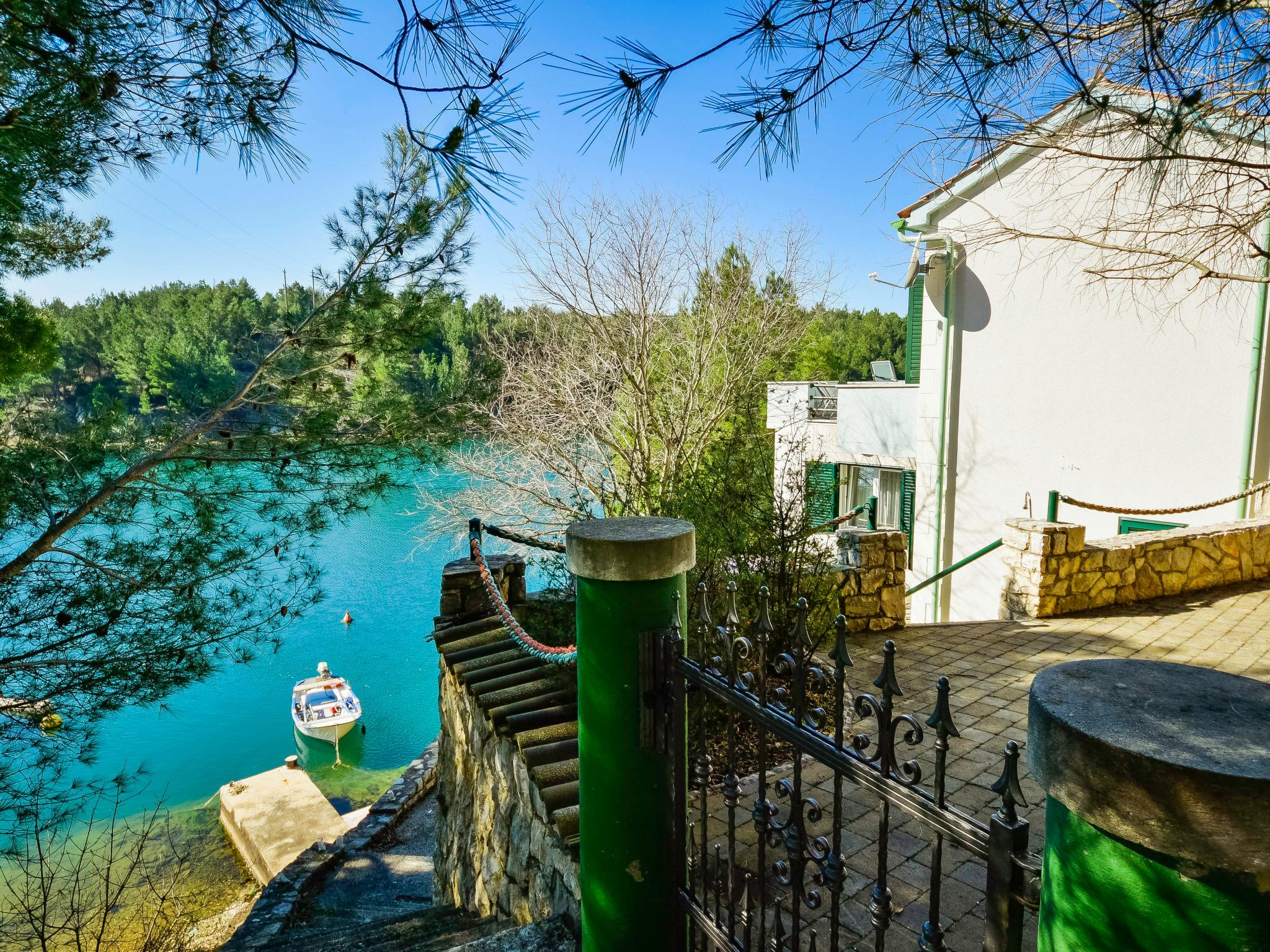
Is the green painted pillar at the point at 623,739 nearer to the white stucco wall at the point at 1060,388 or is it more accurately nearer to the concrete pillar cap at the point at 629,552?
the concrete pillar cap at the point at 629,552

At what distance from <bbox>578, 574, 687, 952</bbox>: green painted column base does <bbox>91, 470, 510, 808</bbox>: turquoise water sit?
42.7 feet

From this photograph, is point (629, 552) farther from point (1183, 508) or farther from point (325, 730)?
point (325, 730)

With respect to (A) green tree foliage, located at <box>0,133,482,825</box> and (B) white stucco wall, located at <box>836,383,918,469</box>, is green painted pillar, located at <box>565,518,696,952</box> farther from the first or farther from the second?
(B) white stucco wall, located at <box>836,383,918,469</box>

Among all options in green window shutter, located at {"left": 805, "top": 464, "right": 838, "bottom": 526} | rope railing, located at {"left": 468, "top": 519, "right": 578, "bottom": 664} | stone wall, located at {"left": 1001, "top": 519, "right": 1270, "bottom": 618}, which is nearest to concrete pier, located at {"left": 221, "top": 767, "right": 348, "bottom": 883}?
rope railing, located at {"left": 468, "top": 519, "right": 578, "bottom": 664}

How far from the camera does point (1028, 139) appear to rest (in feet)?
10.6

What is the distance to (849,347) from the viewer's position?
35406mm

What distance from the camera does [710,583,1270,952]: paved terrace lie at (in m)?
2.73

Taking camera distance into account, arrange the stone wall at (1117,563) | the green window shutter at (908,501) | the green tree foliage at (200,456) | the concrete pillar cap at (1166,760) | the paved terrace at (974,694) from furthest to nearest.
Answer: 1. the green window shutter at (908,501)
2. the stone wall at (1117,563)
3. the green tree foliage at (200,456)
4. the paved terrace at (974,694)
5. the concrete pillar cap at (1166,760)

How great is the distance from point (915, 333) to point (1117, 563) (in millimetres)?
5152

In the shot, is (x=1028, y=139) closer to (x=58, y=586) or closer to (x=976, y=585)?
(x=58, y=586)

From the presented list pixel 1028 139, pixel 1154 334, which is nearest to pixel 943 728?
pixel 1028 139

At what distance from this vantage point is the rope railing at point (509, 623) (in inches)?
143

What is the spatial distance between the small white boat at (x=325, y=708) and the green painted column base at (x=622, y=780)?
16.1 meters

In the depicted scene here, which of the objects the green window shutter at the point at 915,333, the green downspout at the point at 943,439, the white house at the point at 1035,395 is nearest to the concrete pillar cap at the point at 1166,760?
the white house at the point at 1035,395
